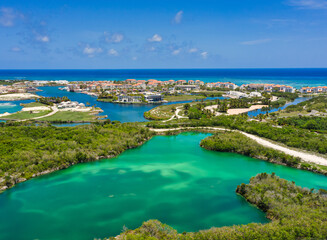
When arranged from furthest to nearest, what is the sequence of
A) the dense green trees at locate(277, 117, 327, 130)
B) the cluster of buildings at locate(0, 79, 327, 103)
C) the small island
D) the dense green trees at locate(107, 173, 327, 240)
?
the cluster of buildings at locate(0, 79, 327, 103) → the small island → the dense green trees at locate(277, 117, 327, 130) → the dense green trees at locate(107, 173, 327, 240)

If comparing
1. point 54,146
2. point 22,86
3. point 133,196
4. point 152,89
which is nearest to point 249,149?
point 133,196

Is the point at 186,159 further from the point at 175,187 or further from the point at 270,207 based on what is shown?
the point at 270,207

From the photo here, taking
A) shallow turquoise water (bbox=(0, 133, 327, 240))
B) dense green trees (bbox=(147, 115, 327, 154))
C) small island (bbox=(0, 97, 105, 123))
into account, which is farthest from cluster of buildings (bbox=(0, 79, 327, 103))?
shallow turquoise water (bbox=(0, 133, 327, 240))

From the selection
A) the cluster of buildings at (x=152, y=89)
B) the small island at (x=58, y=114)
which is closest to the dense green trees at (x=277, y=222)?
the small island at (x=58, y=114)

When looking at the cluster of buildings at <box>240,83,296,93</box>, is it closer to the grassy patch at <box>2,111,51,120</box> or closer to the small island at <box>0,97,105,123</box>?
the small island at <box>0,97,105,123</box>

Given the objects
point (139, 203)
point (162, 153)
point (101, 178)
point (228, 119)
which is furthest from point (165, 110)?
point (139, 203)

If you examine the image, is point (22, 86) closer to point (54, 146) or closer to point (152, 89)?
point (152, 89)
